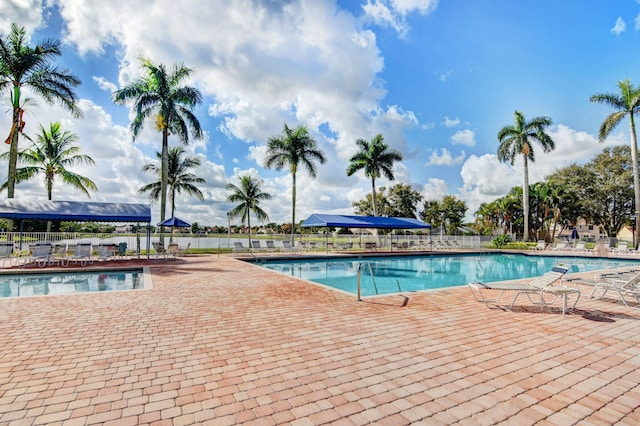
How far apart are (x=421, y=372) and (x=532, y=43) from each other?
1322 centimetres

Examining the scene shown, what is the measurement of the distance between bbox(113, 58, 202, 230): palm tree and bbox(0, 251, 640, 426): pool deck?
15.6 meters

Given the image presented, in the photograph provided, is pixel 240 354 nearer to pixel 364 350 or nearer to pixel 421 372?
pixel 364 350

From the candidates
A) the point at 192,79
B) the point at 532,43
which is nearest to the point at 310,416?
the point at 532,43

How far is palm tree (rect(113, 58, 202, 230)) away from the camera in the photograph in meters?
19.7

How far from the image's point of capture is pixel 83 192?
80.1 feet

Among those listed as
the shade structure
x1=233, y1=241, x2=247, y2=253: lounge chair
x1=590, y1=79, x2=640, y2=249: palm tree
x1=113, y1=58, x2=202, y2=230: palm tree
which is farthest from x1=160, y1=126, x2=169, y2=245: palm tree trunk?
x1=590, y1=79, x2=640, y2=249: palm tree

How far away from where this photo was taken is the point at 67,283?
1023 centimetres

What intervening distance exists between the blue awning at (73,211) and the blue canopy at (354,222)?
924 centimetres

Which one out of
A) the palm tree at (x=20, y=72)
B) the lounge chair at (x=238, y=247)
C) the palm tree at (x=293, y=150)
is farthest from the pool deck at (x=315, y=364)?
the palm tree at (x=293, y=150)

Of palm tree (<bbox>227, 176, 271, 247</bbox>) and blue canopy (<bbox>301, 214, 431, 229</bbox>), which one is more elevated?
palm tree (<bbox>227, 176, 271, 247</bbox>)

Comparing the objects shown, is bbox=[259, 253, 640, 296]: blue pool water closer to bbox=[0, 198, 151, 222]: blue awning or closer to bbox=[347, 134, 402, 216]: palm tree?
bbox=[0, 198, 151, 222]: blue awning

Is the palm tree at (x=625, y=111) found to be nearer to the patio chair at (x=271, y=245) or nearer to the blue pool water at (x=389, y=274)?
the blue pool water at (x=389, y=274)

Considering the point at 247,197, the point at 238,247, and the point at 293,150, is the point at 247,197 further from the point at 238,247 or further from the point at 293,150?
the point at 238,247

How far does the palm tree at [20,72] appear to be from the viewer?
16.1m
